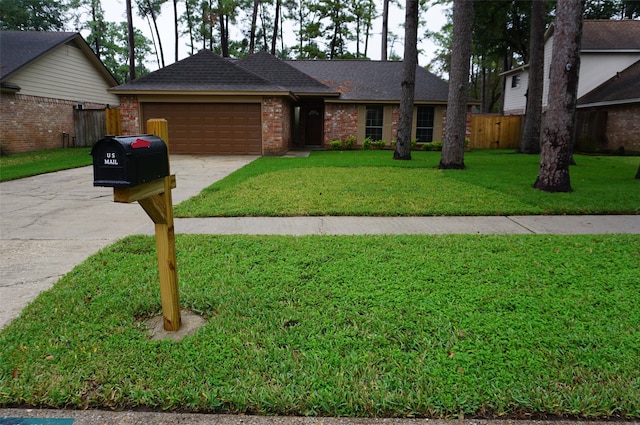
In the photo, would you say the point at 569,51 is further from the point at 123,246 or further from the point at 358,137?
the point at 358,137

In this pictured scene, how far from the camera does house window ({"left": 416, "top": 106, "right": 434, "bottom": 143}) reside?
70.3 feet

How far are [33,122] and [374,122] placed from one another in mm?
15110

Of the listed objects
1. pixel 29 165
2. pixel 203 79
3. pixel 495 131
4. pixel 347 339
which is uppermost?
pixel 203 79

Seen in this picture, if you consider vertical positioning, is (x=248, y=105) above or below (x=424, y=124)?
above

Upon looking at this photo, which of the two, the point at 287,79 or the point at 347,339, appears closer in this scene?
the point at 347,339

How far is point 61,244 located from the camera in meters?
5.04

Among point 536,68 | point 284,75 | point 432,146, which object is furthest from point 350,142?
point 536,68

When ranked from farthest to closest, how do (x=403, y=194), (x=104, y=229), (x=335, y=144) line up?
1. (x=335, y=144)
2. (x=403, y=194)
3. (x=104, y=229)

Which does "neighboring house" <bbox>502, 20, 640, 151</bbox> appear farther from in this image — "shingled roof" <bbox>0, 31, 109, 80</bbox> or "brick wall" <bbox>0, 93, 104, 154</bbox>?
"shingled roof" <bbox>0, 31, 109, 80</bbox>

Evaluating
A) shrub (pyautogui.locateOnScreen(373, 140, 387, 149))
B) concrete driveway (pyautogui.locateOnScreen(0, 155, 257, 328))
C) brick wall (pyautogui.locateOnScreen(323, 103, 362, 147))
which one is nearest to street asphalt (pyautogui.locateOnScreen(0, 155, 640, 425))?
concrete driveway (pyautogui.locateOnScreen(0, 155, 257, 328))

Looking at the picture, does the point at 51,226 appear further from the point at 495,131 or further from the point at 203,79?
the point at 495,131

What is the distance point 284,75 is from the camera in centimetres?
2119

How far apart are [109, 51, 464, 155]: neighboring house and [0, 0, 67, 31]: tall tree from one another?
2356cm

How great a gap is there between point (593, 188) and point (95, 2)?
138 ft
